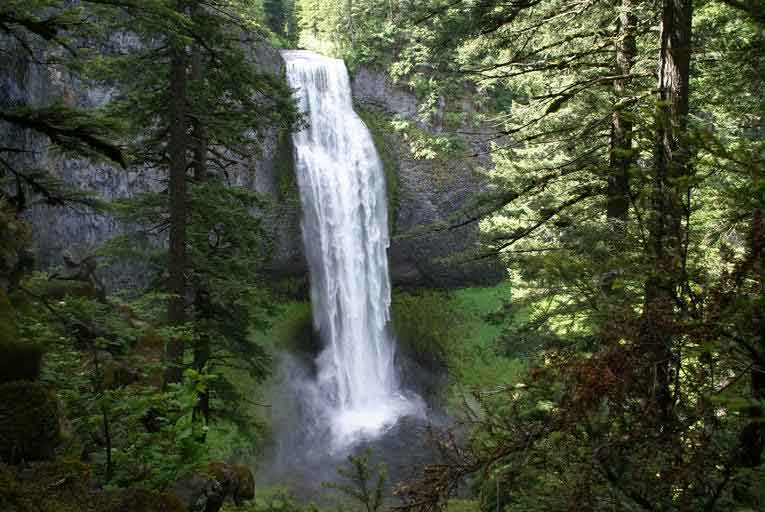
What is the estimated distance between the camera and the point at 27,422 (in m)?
3.40

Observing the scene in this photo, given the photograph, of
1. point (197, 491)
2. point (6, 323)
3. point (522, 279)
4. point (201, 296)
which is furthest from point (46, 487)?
point (201, 296)

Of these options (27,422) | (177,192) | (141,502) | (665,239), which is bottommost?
(141,502)

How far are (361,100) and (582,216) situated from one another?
802 inches

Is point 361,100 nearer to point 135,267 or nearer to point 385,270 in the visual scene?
point 385,270

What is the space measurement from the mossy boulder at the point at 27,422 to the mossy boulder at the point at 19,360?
1.09 feet

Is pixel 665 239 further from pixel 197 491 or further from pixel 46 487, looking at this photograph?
pixel 197 491

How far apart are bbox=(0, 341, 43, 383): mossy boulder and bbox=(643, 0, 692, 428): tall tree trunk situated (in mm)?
3980

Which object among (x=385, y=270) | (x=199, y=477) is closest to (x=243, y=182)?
(x=385, y=270)

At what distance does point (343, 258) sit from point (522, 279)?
1473 cm

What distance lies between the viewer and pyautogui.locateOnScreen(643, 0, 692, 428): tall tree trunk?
2594mm

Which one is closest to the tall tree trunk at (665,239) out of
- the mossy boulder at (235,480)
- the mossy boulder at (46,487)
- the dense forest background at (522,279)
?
the dense forest background at (522,279)

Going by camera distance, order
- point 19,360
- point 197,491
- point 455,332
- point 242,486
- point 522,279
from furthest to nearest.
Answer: point 455,332 < point 242,486 < point 522,279 < point 197,491 < point 19,360

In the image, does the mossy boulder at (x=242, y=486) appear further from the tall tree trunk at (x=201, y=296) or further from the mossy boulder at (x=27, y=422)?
the mossy boulder at (x=27, y=422)

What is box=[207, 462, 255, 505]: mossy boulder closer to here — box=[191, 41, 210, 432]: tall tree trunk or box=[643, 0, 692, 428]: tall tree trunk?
box=[191, 41, 210, 432]: tall tree trunk
